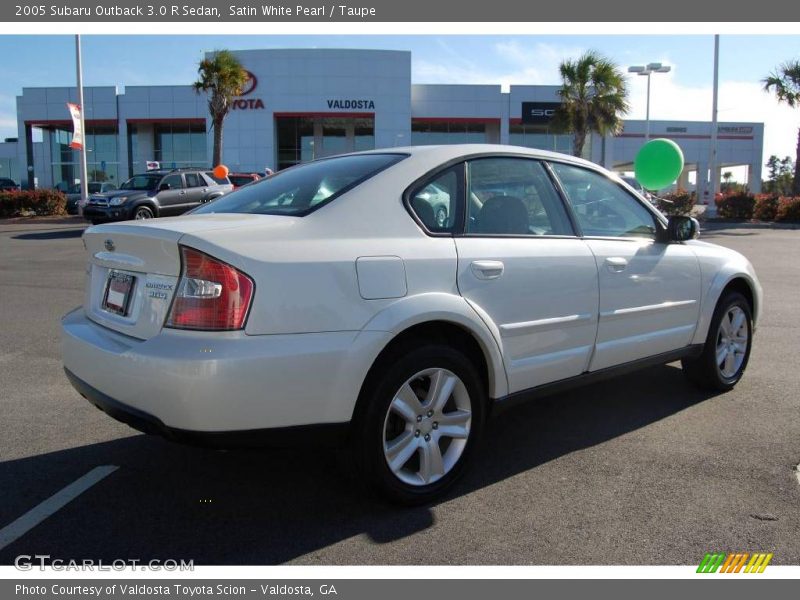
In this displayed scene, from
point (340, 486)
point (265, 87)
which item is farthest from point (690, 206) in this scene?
point (340, 486)

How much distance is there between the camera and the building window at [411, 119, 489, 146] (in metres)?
44.5

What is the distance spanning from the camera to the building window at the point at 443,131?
146ft

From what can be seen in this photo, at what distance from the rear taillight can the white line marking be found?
116 cm

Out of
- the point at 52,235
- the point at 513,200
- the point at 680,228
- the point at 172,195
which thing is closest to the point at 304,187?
the point at 513,200

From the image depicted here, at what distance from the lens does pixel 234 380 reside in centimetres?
266

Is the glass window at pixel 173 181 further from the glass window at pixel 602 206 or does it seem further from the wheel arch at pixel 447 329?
the wheel arch at pixel 447 329

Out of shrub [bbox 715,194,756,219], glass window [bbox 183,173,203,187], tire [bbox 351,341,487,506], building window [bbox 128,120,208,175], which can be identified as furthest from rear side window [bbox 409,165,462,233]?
building window [bbox 128,120,208,175]

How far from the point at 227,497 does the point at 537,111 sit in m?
44.1

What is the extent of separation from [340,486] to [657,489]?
1.62 meters

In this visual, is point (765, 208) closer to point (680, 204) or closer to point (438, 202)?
point (680, 204)

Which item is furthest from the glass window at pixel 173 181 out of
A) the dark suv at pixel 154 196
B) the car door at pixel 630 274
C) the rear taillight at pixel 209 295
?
the rear taillight at pixel 209 295

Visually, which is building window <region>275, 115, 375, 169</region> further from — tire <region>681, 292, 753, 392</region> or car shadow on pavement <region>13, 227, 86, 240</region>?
tire <region>681, 292, 753, 392</region>

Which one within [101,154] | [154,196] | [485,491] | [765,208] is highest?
[101,154]
